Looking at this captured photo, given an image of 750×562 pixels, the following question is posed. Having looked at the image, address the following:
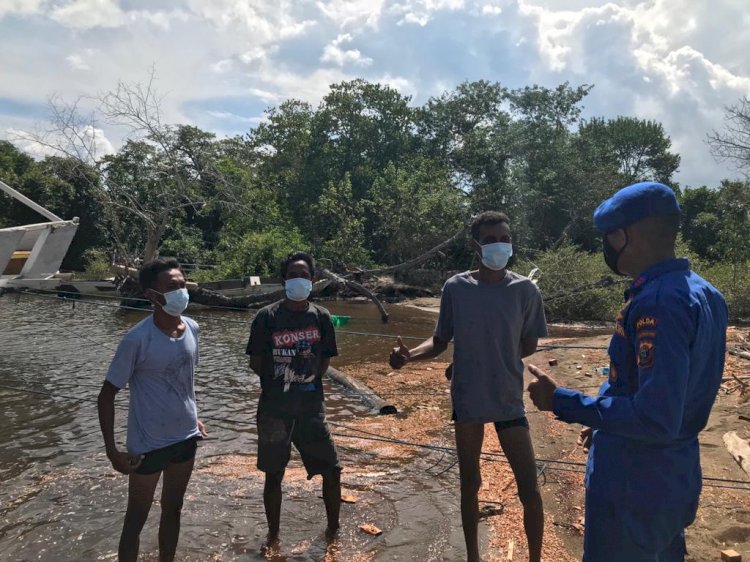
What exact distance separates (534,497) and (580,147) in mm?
34741

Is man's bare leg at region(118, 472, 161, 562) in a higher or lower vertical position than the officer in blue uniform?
A: lower

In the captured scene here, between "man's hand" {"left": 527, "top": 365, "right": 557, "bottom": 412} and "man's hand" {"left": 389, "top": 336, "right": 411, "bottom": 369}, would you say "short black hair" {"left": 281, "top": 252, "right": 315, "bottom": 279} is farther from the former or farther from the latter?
"man's hand" {"left": 527, "top": 365, "right": 557, "bottom": 412}

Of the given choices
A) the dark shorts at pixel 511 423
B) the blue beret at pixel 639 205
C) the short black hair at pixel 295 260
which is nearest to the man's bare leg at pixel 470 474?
the dark shorts at pixel 511 423

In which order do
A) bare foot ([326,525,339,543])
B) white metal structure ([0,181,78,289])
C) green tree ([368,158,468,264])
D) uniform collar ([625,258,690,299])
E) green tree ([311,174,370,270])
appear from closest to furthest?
uniform collar ([625,258,690,299]), bare foot ([326,525,339,543]), white metal structure ([0,181,78,289]), green tree ([311,174,370,270]), green tree ([368,158,468,264])

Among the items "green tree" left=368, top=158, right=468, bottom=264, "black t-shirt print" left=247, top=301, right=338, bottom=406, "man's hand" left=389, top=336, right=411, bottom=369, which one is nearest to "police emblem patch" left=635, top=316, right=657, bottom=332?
"man's hand" left=389, top=336, right=411, bottom=369

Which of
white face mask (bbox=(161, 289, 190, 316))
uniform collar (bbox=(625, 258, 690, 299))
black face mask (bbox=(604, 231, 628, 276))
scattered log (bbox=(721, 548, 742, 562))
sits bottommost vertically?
scattered log (bbox=(721, 548, 742, 562))

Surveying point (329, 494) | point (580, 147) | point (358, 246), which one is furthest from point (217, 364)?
point (580, 147)

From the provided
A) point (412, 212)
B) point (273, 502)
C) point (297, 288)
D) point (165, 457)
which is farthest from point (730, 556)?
point (412, 212)

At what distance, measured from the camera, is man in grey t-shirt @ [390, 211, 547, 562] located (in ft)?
10.7

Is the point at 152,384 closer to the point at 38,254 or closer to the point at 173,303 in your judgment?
the point at 173,303

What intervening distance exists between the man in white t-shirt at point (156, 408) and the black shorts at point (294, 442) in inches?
20.0

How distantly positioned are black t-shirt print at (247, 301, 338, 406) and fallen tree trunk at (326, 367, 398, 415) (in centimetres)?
406

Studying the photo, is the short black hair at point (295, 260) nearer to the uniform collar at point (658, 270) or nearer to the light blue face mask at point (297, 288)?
the light blue face mask at point (297, 288)

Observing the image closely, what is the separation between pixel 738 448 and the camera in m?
5.02
